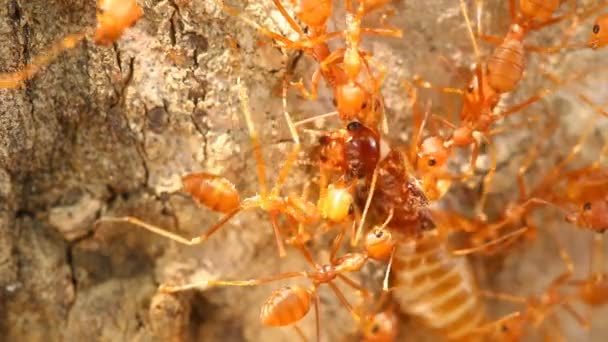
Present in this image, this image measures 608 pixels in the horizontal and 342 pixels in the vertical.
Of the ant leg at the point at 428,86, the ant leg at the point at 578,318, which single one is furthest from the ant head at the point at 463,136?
the ant leg at the point at 578,318

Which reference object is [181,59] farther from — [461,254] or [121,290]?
[461,254]

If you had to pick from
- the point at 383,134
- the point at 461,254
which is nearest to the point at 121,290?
the point at 383,134

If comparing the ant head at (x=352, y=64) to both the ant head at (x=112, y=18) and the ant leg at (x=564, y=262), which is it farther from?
the ant leg at (x=564, y=262)

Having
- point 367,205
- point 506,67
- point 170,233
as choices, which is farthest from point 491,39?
point 170,233

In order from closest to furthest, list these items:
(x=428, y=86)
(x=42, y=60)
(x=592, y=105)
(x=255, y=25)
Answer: (x=42, y=60) → (x=255, y=25) → (x=428, y=86) → (x=592, y=105)

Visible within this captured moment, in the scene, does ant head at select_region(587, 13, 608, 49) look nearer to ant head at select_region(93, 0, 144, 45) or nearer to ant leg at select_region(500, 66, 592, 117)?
ant leg at select_region(500, 66, 592, 117)

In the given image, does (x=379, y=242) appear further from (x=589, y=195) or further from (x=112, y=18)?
(x=112, y=18)
